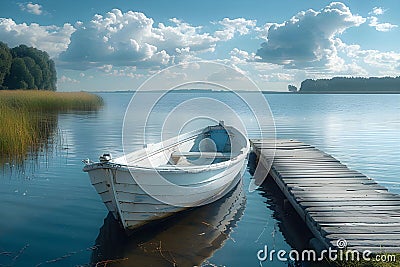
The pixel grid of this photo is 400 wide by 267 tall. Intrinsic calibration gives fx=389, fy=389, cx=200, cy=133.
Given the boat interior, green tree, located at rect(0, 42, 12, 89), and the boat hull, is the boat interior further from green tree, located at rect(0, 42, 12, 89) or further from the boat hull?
green tree, located at rect(0, 42, 12, 89)

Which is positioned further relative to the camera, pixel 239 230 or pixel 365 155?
pixel 365 155

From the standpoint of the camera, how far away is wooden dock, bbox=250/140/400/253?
4.41 metres

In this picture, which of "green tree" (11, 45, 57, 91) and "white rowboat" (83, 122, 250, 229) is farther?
"green tree" (11, 45, 57, 91)

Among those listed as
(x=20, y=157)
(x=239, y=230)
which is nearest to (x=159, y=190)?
(x=239, y=230)

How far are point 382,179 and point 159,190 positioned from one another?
6408mm

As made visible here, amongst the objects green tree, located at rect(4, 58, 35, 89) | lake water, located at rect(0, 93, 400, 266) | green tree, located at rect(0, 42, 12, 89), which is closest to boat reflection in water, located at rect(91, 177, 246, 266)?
lake water, located at rect(0, 93, 400, 266)

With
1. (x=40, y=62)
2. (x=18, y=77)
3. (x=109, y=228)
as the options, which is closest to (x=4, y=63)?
(x=18, y=77)

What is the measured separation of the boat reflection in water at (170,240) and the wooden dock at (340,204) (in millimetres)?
1365

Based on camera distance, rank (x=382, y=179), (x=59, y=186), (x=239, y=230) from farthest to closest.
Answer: (x=382, y=179) → (x=59, y=186) → (x=239, y=230)

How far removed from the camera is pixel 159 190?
555 centimetres

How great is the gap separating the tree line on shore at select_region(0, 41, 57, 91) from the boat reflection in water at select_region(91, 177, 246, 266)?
41027 mm

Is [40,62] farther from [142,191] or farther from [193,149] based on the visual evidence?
[142,191]

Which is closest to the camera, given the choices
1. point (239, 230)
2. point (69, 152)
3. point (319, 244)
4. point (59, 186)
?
point (319, 244)

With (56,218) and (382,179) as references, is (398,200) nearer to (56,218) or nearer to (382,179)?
(382,179)
